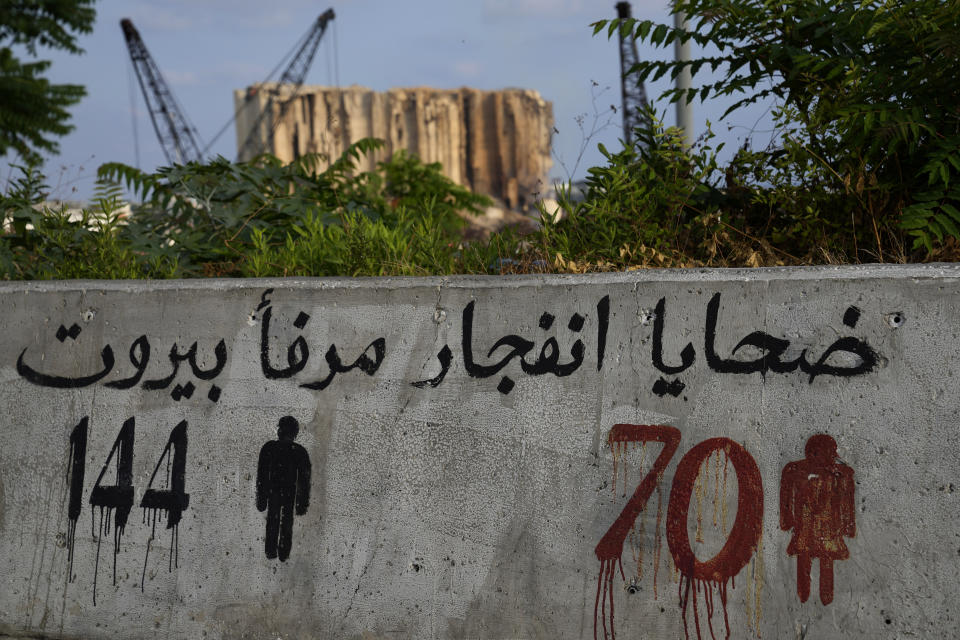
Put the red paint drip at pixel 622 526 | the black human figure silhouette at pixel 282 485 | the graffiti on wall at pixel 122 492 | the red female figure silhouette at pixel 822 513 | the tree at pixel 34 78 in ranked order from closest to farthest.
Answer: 1. the red female figure silhouette at pixel 822 513
2. the red paint drip at pixel 622 526
3. the black human figure silhouette at pixel 282 485
4. the graffiti on wall at pixel 122 492
5. the tree at pixel 34 78

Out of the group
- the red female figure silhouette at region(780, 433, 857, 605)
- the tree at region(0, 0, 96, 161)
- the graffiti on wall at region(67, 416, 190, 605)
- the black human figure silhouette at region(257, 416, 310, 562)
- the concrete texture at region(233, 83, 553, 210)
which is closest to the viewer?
the red female figure silhouette at region(780, 433, 857, 605)

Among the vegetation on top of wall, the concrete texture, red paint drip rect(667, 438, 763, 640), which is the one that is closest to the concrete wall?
red paint drip rect(667, 438, 763, 640)

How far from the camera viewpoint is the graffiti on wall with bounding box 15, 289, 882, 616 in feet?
9.34

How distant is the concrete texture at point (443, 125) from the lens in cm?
6006

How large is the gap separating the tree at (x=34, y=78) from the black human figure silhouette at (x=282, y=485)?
60.5ft

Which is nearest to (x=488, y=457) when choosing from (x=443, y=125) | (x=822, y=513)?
(x=822, y=513)

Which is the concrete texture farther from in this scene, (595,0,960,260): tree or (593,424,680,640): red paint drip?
(593,424,680,640): red paint drip

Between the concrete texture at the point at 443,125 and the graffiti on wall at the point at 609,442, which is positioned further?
the concrete texture at the point at 443,125

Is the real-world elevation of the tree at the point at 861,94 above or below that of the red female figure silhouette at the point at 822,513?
above

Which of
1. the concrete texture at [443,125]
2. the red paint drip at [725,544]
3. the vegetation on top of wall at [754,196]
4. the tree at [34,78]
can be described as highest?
the concrete texture at [443,125]

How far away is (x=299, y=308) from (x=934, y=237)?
2593 mm

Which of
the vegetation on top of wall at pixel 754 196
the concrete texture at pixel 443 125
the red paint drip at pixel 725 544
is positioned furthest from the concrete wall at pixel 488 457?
the concrete texture at pixel 443 125

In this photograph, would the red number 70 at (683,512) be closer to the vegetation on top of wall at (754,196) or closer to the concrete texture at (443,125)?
the vegetation on top of wall at (754,196)

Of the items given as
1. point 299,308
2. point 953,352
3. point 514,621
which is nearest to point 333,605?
point 514,621
